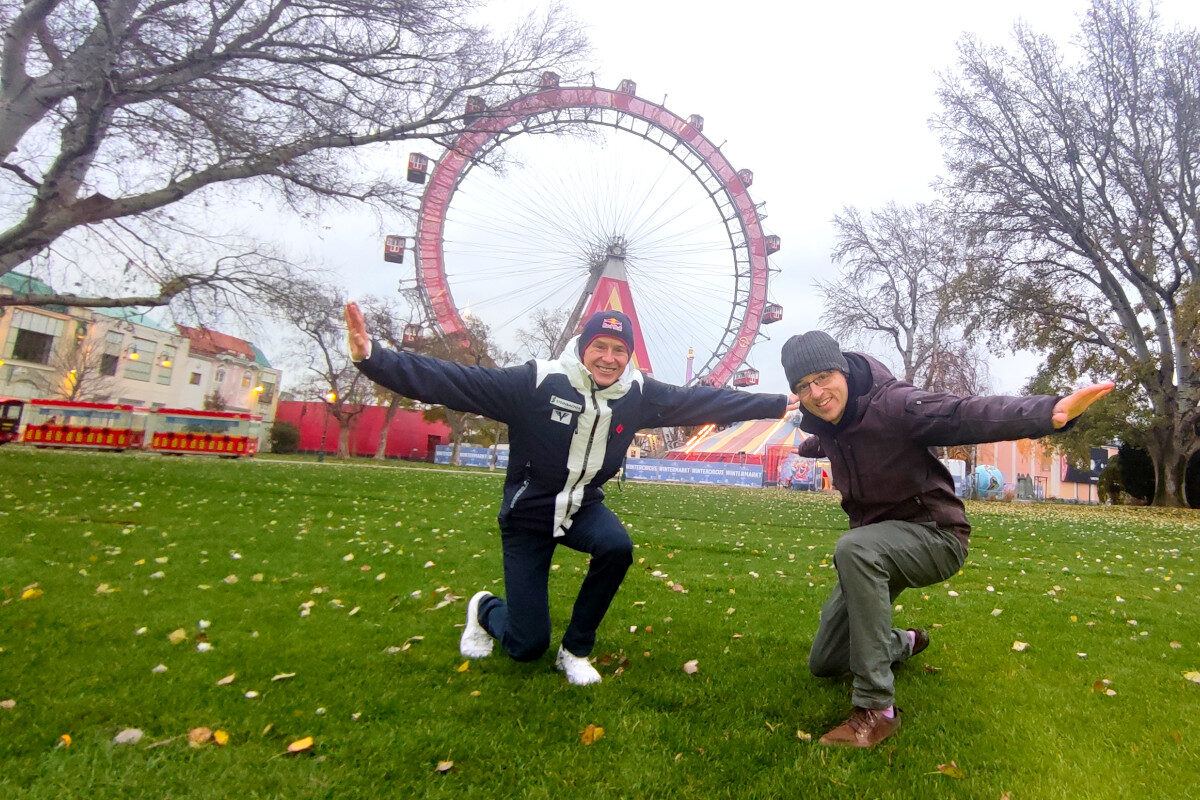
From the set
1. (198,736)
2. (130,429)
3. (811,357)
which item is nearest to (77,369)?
(130,429)

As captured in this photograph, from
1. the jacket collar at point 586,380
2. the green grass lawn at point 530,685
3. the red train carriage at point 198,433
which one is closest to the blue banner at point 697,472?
the red train carriage at point 198,433

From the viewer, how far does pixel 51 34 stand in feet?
30.8

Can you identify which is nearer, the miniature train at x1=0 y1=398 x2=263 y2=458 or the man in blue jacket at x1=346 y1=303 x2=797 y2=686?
the man in blue jacket at x1=346 y1=303 x2=797 y2=686

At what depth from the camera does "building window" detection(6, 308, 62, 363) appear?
38156 mm

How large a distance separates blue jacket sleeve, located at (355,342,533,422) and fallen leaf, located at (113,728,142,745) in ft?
4.90

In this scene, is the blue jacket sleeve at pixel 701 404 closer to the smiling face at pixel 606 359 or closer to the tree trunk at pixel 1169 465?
the smiling face at pixel 606 359

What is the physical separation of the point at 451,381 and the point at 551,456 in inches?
22.5

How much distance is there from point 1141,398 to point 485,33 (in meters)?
22.3

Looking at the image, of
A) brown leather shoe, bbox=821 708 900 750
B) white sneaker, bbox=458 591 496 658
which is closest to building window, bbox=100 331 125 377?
white sneaker, bbox=458 591 496 658

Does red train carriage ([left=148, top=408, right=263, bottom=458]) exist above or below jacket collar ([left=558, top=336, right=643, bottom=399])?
below

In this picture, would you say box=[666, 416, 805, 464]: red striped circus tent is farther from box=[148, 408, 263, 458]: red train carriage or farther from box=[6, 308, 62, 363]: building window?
box=[6, 308, 62, 363]: building window

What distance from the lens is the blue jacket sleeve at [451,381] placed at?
3076 mm

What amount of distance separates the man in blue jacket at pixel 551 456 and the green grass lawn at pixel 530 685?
227 millimetres

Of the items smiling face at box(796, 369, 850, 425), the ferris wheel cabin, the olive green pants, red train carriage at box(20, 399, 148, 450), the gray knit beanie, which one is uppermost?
the ferris wheel cabin
